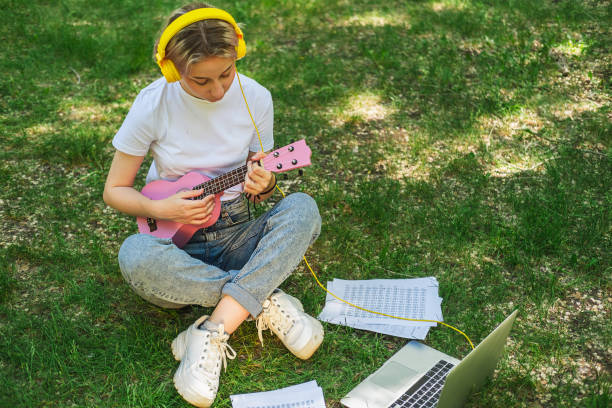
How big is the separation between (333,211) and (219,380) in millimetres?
1420

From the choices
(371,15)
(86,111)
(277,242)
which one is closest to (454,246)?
(277,242)

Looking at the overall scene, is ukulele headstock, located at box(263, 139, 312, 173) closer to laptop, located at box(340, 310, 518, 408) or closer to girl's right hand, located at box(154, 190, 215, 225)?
girl's right hand, located at box(154, 190, 215, 225)

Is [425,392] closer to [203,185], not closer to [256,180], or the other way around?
[256,180]

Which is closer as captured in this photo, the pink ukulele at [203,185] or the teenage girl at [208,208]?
the teenage girl at [208,208]

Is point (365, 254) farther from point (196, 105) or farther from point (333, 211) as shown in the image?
point (196, 105)

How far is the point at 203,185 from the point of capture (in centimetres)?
264

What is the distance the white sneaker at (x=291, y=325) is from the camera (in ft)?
8.22

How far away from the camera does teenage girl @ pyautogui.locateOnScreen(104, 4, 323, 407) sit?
232 cm

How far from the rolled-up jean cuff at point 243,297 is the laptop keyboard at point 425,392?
0.68m

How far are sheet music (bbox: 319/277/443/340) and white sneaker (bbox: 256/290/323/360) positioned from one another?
242 millimetres

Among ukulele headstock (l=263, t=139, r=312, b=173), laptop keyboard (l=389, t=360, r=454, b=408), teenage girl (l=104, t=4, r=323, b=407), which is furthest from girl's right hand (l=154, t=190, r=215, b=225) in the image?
laptop keyboard (l=389, t=360, r=454, b=408)

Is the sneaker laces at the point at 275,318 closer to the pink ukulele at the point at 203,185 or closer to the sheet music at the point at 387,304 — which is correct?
the sheet music at the point at 387,304

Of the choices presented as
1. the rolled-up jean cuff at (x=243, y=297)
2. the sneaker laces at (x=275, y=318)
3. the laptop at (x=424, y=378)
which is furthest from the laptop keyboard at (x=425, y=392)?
the rolled-up jean cuff at (x=243, y=297)

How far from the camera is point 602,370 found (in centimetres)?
246
